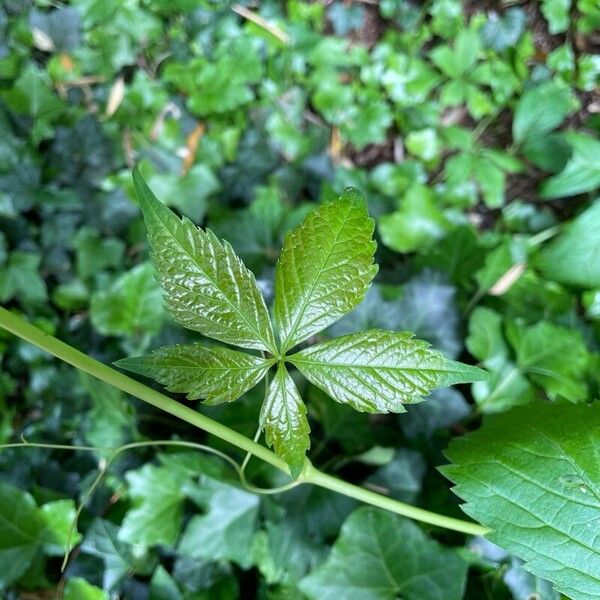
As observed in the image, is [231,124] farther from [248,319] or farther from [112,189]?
[248,319]

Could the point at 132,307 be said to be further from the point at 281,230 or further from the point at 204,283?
the point at 204,283

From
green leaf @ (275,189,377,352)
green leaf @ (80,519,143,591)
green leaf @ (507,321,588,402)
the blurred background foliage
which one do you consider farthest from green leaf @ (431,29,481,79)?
→ green leaf @ (80,519,143,591)

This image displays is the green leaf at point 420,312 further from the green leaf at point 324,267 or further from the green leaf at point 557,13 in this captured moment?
the green leaf at point 557,13

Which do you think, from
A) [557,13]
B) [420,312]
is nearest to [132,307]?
[420,312]

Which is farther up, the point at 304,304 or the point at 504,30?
the point at 504,30

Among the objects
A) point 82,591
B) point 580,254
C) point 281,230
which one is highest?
point 580,254

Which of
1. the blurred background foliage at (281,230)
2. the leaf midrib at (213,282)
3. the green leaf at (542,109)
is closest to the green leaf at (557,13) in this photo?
the blurred background foliage at (281,230)
